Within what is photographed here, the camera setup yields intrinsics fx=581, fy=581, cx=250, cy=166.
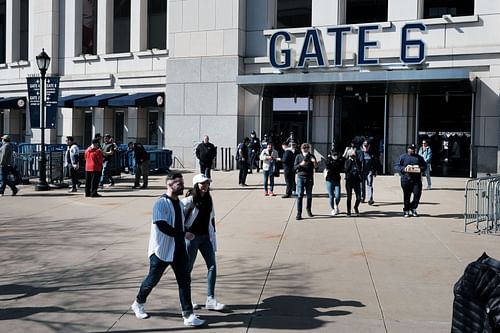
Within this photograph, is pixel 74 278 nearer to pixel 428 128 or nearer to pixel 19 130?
pixel 428 128

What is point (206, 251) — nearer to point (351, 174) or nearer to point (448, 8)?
point (351, 174)

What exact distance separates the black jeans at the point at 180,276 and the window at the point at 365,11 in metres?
22.1

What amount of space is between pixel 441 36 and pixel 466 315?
72.7ft

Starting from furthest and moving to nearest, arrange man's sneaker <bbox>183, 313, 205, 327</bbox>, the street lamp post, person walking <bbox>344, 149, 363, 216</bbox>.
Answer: the street lamp post
person walking <bbox>344, 149, 363, 216</bbox>
man's sneaker <bbox>183, 313, 205, 327</bbox>

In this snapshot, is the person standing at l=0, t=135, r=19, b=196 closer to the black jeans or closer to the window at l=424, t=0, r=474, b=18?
the black jeans

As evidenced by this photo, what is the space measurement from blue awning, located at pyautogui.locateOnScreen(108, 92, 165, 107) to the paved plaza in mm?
14402

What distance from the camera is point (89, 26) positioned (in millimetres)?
34312

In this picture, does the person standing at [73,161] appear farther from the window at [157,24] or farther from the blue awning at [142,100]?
the window at [157,24]

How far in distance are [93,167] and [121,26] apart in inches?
726

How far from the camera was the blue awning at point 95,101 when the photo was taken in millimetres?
31281

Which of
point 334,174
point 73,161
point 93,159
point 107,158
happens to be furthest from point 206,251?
point 107,158

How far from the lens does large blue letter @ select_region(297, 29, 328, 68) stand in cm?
2575

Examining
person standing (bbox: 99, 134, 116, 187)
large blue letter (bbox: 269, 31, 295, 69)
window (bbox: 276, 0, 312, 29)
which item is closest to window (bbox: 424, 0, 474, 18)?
window (bbox: 276, 0, 312, 29)

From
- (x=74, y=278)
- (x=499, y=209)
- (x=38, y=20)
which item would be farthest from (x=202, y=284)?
(x=38, y=20)
